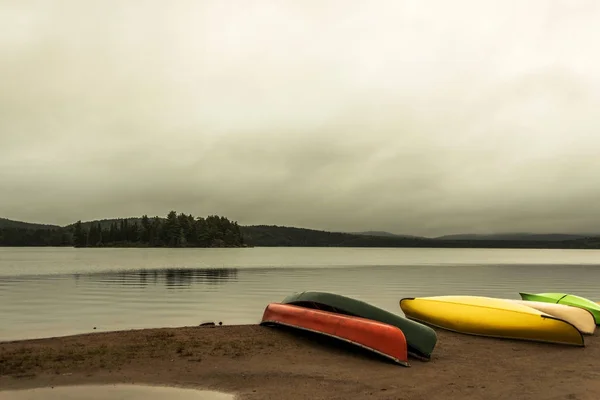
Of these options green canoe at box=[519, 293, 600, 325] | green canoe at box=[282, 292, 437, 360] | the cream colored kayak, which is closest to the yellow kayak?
the cream colored kayak

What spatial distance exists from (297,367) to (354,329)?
1.58 m

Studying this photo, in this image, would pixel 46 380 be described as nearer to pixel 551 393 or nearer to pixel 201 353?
pixel 201 353

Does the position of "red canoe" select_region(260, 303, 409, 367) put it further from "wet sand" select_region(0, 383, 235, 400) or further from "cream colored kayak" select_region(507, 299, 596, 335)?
"cream colored kayak" select_region(507, 299, 596, 335)

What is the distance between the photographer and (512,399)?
624cm

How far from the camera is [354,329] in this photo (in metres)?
8.98

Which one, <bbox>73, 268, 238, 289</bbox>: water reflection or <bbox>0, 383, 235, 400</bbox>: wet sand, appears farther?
<bbox>73, 268, 238, 289</bbox>: water reflection

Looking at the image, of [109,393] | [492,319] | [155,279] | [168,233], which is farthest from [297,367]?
[168,233]

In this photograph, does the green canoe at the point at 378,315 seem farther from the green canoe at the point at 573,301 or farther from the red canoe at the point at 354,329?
the green canoe at the point at 573,301

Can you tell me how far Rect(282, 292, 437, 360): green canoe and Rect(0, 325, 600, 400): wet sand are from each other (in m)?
0.30

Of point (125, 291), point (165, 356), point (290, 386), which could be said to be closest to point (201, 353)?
point (165, 356)

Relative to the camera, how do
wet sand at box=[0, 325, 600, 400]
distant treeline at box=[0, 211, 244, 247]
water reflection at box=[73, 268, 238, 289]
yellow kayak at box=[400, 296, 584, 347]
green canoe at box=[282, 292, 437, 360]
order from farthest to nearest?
distant treeline at box=[0, 211, 244, 247] < water reflection at box=[73, 268, 238, 289] < yellow kayak at box=[400, 296, 584, 347] < green canoe at box=[282, 292, 437, 360] < wet sand at box=[0, 325, 600, 400]

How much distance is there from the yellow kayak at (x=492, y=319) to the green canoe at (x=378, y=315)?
2501mm

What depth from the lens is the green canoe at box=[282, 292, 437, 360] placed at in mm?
8803

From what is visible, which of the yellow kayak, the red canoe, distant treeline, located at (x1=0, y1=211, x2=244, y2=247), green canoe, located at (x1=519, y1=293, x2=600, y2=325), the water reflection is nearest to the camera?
the red canoe
